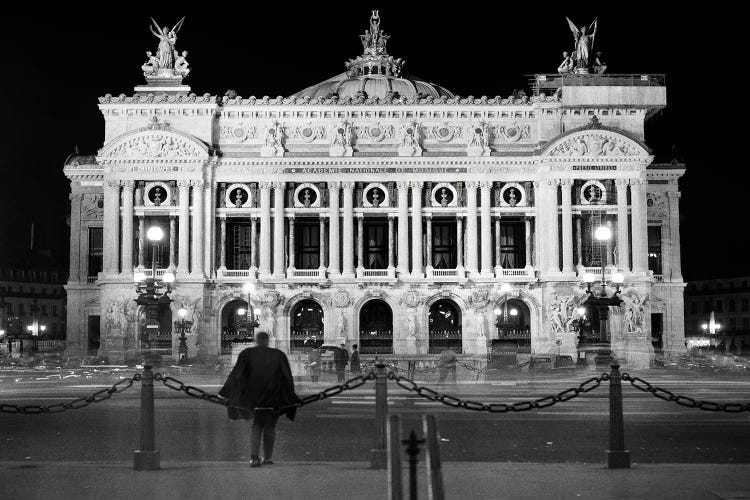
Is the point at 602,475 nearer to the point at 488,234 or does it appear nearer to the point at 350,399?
the point at 350,399

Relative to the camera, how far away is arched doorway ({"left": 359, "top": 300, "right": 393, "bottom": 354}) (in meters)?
82.3

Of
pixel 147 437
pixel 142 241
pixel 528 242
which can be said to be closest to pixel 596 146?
pixel 528 242

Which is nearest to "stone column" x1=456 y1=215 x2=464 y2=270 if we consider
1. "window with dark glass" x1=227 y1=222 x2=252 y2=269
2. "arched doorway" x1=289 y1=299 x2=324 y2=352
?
"arched doorway" x1=289 y1=299 x2=324 y2=352

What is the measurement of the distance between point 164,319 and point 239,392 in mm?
65012

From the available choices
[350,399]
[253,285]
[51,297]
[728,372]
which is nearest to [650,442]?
[350,399]

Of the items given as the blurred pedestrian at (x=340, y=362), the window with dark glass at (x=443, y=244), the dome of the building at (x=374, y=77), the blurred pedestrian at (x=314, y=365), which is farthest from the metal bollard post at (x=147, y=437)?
the dome of the building at (x=374, y=77)

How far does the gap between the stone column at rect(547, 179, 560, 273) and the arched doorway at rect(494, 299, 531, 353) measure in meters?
3.86

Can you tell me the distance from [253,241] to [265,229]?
127 centimetres

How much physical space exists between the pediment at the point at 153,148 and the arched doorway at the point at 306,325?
12588mm

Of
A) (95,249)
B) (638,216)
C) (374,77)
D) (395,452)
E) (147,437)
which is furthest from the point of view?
(374,77)

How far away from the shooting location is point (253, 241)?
273 ft

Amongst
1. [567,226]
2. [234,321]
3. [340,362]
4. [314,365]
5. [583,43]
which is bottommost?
[314,365]

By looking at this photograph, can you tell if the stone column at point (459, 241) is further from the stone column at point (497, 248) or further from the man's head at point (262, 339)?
the man's head at point (262, 339)

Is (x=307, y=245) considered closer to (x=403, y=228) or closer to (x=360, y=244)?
(x=360, y=244)
